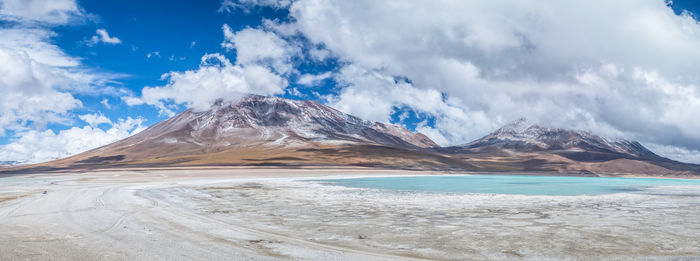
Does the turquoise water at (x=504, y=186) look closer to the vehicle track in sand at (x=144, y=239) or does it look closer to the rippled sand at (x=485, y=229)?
the rippled sand at (x=485, y=229)

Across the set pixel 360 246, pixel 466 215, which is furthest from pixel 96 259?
pixel 466 215

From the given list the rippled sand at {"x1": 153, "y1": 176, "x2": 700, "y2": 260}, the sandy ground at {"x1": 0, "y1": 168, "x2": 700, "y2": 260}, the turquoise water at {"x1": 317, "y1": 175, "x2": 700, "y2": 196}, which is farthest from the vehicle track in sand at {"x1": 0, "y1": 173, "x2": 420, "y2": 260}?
the turquoise water at {"x1": 317, "y1": 175, "x2": 700, "y2": 196}

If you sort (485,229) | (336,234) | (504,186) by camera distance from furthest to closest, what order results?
(504,186) → (485,229) → (336,234)

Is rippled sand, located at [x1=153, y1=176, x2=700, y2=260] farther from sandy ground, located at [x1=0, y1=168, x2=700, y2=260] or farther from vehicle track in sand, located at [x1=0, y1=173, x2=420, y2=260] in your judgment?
vehicle track in sand, located at [x1=0, y1=173, x2=420, y2=260]

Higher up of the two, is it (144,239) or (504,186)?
(504,186)

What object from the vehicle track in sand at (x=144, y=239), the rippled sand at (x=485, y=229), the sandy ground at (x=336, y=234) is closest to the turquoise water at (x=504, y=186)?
the rippled sand at (x=485, y=229)

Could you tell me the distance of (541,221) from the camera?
51.9ft

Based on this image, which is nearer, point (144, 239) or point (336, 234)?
point (144, 239)

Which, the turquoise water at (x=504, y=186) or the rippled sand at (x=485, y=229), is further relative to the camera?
the turquoise water at (x=504, y=186)

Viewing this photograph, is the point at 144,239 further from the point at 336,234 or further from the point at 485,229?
the point at 485,229

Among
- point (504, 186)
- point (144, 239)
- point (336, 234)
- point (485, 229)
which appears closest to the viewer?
point (144, 239)

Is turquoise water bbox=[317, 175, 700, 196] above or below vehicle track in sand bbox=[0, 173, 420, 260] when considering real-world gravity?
above


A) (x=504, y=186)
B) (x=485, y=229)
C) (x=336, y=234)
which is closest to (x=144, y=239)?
(x=336, y=234)

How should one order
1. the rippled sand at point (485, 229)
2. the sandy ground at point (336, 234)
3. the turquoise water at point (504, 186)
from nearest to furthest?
the sandy ground at point (336, 234) < the rippled sand at point (485, 229) < the turquoise water at point (504, 186)
